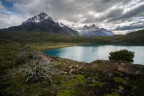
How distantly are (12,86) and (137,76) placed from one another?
1692cm

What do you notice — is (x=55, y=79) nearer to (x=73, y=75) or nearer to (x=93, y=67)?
(x=73, y=75)

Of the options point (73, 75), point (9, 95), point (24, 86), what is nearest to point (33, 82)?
point (24, 86)

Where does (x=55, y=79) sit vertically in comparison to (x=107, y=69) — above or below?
below

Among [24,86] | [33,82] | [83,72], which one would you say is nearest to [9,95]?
[24,86]

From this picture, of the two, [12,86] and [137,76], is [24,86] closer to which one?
[12,86]

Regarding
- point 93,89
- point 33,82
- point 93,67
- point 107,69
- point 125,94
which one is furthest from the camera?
point 93,67

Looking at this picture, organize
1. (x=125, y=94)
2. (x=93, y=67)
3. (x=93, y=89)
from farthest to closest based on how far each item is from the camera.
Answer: (x=93, y=67) → (x=93, y=89) → (x=125, y=94)

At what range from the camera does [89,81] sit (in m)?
18.6

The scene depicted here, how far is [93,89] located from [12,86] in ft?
34.9

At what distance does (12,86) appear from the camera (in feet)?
59.7

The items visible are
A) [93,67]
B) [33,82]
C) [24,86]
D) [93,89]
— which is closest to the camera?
[93,89]

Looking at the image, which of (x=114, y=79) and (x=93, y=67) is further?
(x=93, y=67)

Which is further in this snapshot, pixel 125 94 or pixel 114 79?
pixel 114 79

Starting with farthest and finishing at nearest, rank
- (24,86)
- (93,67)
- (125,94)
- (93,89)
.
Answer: (93,67), (24,86), (93,89), (125,94)
